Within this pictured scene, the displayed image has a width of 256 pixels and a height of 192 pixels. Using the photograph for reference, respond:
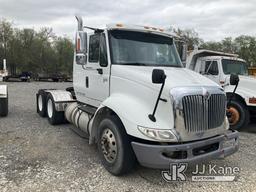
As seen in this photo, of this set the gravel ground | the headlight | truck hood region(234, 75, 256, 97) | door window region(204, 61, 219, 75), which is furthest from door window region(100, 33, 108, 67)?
door window region(204, 61, 219, 75)

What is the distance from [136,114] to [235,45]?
124 feet

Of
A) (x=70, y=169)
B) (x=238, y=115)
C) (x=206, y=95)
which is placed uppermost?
(x=206, y=95)

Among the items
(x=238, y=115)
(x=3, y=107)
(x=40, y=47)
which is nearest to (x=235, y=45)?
(x=40, y=47)

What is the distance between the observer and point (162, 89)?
3.59 metres

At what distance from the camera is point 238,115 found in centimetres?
720

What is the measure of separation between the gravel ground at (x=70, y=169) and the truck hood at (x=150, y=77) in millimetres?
1536

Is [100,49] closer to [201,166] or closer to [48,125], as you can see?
[201,166]

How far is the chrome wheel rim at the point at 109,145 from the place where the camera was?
164 inches

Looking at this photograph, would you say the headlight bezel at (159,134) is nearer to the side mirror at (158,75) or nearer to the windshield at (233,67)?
the side mirror at (158,75)

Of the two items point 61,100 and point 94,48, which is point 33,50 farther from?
point 94,48

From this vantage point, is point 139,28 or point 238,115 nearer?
point 139,28

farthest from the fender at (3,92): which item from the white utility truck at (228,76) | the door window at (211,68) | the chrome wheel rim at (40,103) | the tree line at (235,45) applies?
the tree line at (235,45)

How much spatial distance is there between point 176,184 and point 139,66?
A: 6.84 ft

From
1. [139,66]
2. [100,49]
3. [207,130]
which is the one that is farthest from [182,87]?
[100,49]
